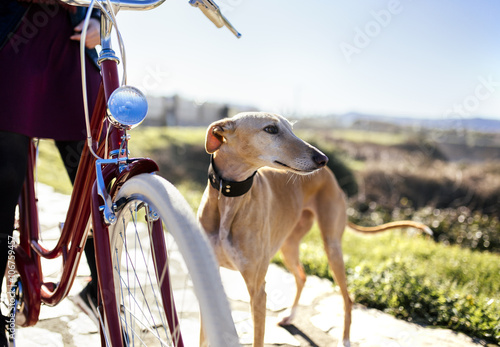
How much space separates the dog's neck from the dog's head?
0.27ft

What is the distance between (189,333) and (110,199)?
5.20ft

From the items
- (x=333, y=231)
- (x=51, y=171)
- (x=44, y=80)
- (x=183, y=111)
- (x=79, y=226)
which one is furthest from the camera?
(x=183, y=111)

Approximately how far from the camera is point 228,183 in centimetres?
205

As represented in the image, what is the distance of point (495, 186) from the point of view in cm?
896

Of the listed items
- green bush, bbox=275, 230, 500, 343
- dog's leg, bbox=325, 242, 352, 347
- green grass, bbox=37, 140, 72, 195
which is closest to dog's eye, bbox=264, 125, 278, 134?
dog's leg, bbox=325, 242, 352, 347

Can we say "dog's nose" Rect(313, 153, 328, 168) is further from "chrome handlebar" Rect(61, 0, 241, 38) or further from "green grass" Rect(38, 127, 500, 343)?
"green grass" Rect(38, 127, 500, 343)

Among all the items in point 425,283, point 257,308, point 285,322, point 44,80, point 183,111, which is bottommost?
point 425,283

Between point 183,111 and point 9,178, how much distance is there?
1850cm

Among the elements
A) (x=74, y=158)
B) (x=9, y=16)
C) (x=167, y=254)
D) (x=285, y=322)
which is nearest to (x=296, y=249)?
(x=285, y=322)

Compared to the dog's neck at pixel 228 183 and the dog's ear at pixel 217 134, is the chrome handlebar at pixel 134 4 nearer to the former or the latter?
the dog's ear at pixel 217 134

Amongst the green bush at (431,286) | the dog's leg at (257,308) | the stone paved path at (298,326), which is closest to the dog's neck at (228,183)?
the dog's leg at (257,308)

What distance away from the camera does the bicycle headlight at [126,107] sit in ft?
4.52

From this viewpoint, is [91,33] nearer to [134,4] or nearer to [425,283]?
[134,4]

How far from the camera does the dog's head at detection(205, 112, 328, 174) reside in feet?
6.82
